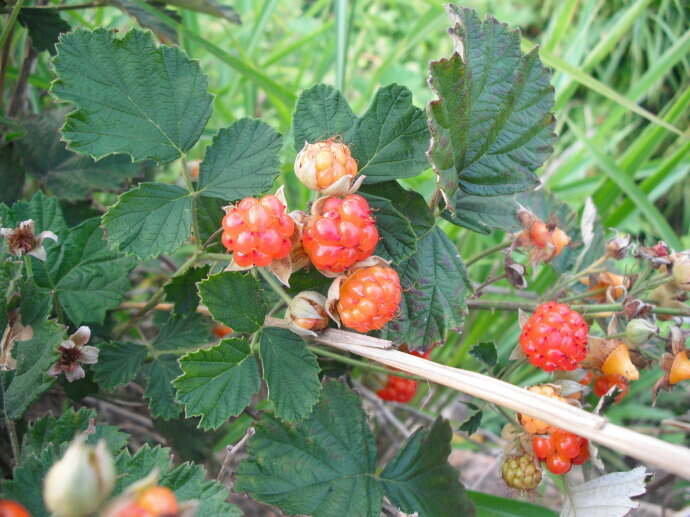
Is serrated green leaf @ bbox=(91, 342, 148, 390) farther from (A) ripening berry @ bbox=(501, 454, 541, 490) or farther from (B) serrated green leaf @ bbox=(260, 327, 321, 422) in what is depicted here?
(A) ripening berry @ bbox=(501, 454, 541, 490)

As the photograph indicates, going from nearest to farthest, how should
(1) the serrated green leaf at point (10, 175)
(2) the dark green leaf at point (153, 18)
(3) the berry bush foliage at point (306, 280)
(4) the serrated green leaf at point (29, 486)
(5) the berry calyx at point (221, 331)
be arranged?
(4) the serrated green leaf at point (29, 486), (3) the berry bush foliage at point (306, 280), (1) the serrated green leaf at point (10, 175), (2) the dark green leaf at point (153, 18), (5) the berry calyx at point (221, 331)

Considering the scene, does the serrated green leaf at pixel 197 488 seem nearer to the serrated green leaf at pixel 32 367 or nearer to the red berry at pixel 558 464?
the serrated green leaf at pixel 32 367

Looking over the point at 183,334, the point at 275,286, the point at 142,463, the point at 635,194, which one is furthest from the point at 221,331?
the point at 635,194

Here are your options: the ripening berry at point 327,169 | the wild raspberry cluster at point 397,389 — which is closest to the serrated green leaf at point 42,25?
the ripening berry at point 327,169

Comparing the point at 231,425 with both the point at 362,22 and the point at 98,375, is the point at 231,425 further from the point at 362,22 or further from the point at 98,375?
the point at 362,22

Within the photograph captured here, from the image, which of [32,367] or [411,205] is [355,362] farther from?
[32,367]
